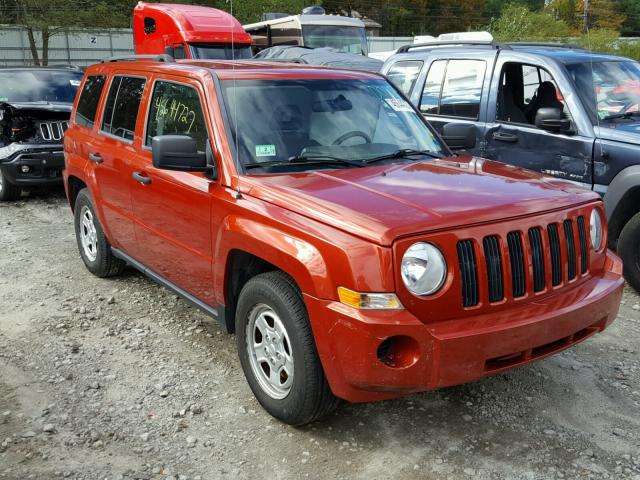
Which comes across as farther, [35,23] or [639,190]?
[35,23]

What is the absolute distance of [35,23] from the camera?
99.6 feet

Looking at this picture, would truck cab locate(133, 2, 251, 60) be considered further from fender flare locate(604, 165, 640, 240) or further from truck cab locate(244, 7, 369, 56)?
fender flare locate(604, 165, 640, 240)

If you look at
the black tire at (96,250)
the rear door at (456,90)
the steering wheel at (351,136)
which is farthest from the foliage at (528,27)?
the steering wheel at (351,136)

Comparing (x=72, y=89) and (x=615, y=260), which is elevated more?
(x=72, y=89)

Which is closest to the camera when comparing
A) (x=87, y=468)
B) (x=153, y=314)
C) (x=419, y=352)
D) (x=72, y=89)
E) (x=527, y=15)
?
(x=419, y=352)

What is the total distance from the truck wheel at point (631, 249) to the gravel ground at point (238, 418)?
787 mm

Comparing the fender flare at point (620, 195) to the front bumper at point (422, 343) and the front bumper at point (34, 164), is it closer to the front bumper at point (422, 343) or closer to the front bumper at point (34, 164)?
the front bumper at point (422, 343)

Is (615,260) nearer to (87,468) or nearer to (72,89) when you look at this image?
(87,468)

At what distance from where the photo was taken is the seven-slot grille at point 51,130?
924 centimetres

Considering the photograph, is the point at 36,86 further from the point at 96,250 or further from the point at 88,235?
the point at 96,250

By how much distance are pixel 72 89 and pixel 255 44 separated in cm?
835

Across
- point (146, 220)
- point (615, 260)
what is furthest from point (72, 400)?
point (615, 260)

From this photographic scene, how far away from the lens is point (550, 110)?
5867mm

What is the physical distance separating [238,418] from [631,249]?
11.9ft
